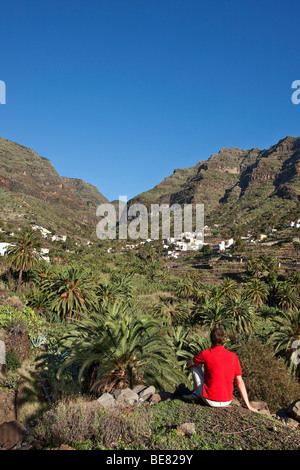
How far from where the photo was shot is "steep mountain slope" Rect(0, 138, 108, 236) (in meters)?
91.2

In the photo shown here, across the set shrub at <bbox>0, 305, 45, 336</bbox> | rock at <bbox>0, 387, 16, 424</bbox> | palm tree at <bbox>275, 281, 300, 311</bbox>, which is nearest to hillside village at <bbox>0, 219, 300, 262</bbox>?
palm tree at <bbox>275, 281, 300, 311</bbox>

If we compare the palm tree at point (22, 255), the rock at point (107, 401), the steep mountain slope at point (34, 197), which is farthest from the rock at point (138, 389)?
the steep mountain slope at point (34, 197)

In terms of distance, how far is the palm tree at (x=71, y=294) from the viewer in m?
19.1

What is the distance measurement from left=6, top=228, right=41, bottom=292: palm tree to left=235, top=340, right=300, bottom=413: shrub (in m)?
20.3

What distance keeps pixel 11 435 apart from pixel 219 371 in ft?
10.7

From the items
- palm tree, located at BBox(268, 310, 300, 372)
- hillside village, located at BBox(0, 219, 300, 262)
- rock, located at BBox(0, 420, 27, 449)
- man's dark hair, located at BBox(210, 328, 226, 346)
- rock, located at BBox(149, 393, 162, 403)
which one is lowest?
palm tree, located at BBox(268, 310, 300, 372)

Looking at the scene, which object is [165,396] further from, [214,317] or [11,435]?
[214,317]

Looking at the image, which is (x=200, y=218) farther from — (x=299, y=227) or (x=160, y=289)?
(x=160, y=289)

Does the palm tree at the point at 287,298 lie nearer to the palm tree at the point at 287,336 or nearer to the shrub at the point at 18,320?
the palm tree at the point at 287,336

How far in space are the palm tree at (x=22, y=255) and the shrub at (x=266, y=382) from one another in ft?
66.7

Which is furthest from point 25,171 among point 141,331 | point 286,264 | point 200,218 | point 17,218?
point 141,331

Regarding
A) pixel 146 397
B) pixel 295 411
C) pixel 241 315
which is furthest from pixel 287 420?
pixel 241 315

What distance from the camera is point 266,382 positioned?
986 cm

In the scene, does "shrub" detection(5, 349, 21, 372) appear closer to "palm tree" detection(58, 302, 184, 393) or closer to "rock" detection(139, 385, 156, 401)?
"palm tree" detection(58, 302, 184, 393)
